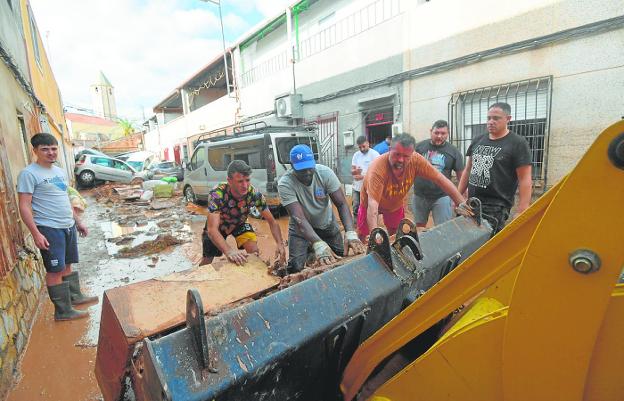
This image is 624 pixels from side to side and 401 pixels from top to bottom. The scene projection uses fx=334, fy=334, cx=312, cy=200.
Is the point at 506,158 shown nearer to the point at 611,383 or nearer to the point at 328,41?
the point at 611,383

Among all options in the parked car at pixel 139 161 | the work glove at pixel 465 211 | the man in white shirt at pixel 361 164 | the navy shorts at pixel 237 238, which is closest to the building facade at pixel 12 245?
the navy shorts at pixel 237 238

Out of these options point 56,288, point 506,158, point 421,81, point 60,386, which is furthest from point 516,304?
point 421,81

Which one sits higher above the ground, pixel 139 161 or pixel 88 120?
pixel 88 120

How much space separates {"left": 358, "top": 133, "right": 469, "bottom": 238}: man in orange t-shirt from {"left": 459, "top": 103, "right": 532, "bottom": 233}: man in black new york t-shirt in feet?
1.30

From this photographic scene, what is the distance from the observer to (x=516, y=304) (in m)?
0.80

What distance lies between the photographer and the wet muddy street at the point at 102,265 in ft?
8.23

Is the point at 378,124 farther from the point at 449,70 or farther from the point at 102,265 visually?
the point at 102,265

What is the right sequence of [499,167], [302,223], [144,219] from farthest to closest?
[144,219]
[499,167]
[302,223]

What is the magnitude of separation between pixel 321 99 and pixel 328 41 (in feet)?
5.71

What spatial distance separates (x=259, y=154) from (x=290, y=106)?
3979 millimetres

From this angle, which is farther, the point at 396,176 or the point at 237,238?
the point at 237,238

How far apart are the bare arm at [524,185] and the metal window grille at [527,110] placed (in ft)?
8.69

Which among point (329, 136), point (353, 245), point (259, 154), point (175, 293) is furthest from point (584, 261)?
point (329, 136)

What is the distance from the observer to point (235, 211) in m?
3.21
